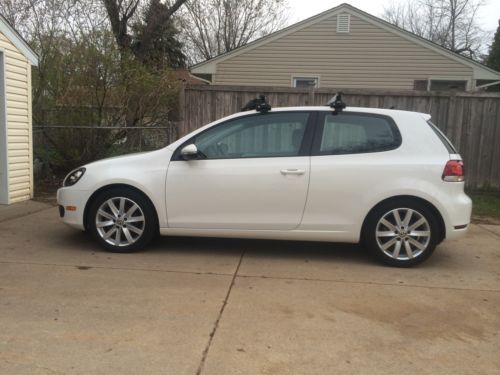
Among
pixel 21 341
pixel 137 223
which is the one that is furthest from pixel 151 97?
pixel 21 341

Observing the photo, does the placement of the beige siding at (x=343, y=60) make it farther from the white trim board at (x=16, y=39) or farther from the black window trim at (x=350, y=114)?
the black window trim at (x=350, y=114)

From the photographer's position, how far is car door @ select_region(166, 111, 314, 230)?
5277mm

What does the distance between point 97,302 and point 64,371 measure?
1085 mm

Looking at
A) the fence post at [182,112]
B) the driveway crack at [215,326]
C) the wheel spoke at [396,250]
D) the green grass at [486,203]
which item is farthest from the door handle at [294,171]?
the fence post at [182,112]

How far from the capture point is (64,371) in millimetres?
3025

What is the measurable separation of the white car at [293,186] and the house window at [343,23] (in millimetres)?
9848

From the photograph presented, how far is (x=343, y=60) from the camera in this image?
14586 millimetres

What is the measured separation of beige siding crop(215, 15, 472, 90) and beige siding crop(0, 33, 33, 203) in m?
7.30

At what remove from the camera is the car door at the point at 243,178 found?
5277 millimetres

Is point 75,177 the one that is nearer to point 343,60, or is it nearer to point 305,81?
point 305,81

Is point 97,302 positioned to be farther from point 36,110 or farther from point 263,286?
point 36,110

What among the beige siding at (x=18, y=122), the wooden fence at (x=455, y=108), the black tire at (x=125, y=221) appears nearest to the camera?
the black tire at (x=125, y=221)

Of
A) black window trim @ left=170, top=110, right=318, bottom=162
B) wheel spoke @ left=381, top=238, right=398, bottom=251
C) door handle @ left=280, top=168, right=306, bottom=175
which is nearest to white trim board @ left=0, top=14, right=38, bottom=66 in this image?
black window trim @ left=170, top=110, right=318, bottom=162

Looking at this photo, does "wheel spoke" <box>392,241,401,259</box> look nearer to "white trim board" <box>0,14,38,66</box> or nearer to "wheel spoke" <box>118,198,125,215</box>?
"wheel spoke" <box>118,198,125,215</box>
